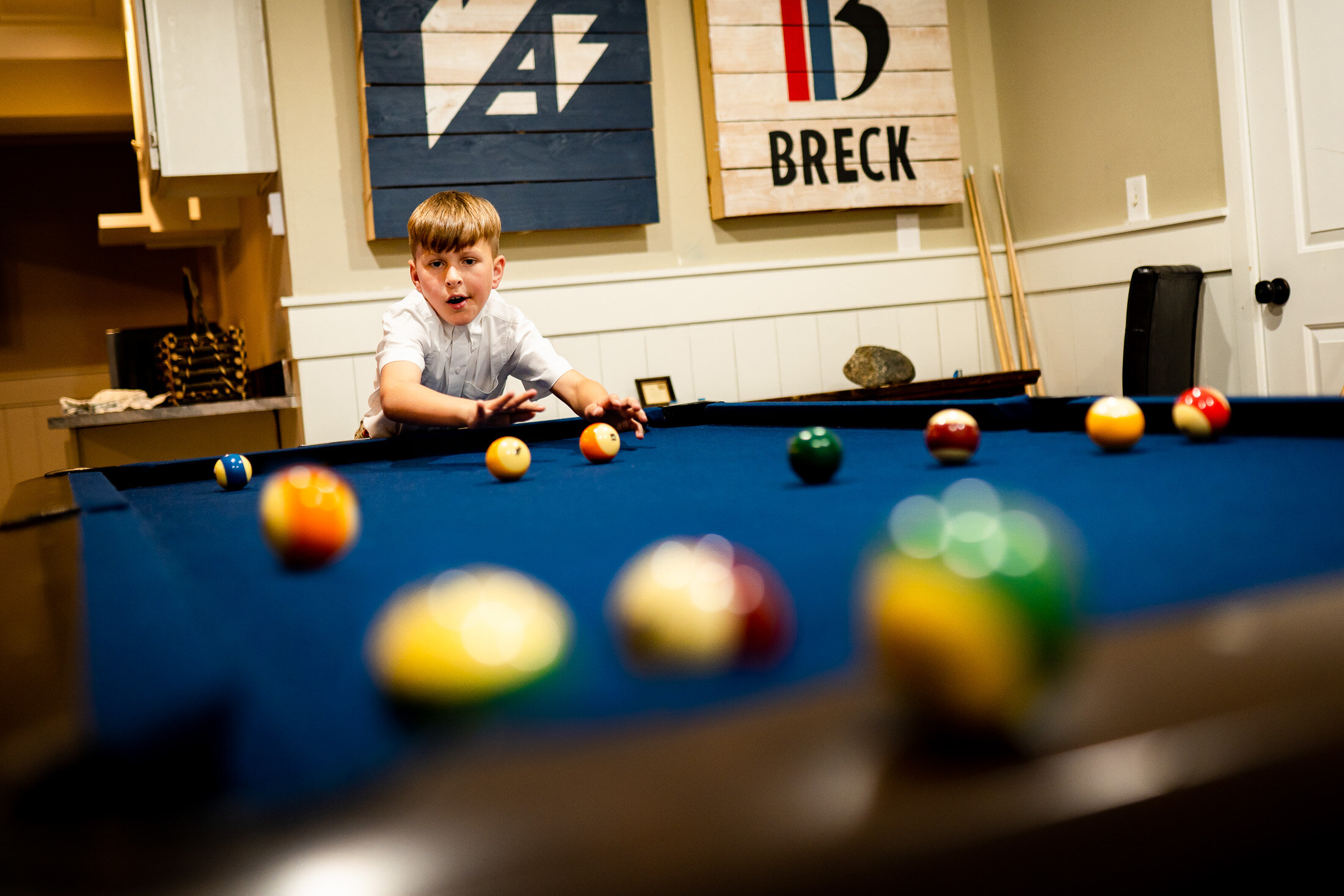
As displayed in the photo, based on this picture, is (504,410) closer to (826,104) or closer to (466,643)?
(466,643)

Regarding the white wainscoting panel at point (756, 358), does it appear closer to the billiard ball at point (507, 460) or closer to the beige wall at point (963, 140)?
the beige wall at point (963, 140)

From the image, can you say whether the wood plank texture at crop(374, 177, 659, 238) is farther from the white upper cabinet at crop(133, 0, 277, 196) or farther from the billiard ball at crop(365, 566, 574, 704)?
the billiard ball at crop(365, 566, 574, 704)

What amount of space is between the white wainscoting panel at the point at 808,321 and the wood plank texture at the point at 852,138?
1.27 feet

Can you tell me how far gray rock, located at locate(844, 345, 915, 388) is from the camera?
150 inches

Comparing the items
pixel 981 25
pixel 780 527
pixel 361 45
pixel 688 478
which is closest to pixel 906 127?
pixel 981 25

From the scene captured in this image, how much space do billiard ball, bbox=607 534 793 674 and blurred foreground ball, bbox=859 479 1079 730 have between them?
0.29ft

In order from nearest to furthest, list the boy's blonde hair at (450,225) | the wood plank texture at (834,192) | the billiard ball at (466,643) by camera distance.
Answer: the billiard ball at (466,643) → the boy's blonde hair at (450,225) → the wood plank texture at (834,192)

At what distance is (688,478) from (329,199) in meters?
2.50

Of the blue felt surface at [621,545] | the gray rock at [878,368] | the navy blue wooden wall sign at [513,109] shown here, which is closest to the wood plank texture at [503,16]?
the navy blue wooden wall sign at [513,109]

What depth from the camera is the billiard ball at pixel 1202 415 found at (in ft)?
5.10

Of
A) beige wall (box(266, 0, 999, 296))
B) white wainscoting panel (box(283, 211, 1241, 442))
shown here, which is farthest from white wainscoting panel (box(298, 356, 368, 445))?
beige wall (box(266, 0, 999, 296))

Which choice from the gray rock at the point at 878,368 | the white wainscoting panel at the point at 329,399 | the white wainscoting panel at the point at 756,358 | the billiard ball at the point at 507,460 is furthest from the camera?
the white wainscoting panel at the point at 756,358

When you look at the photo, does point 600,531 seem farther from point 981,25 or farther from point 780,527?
point 981,25

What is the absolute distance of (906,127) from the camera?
13.5 feet
